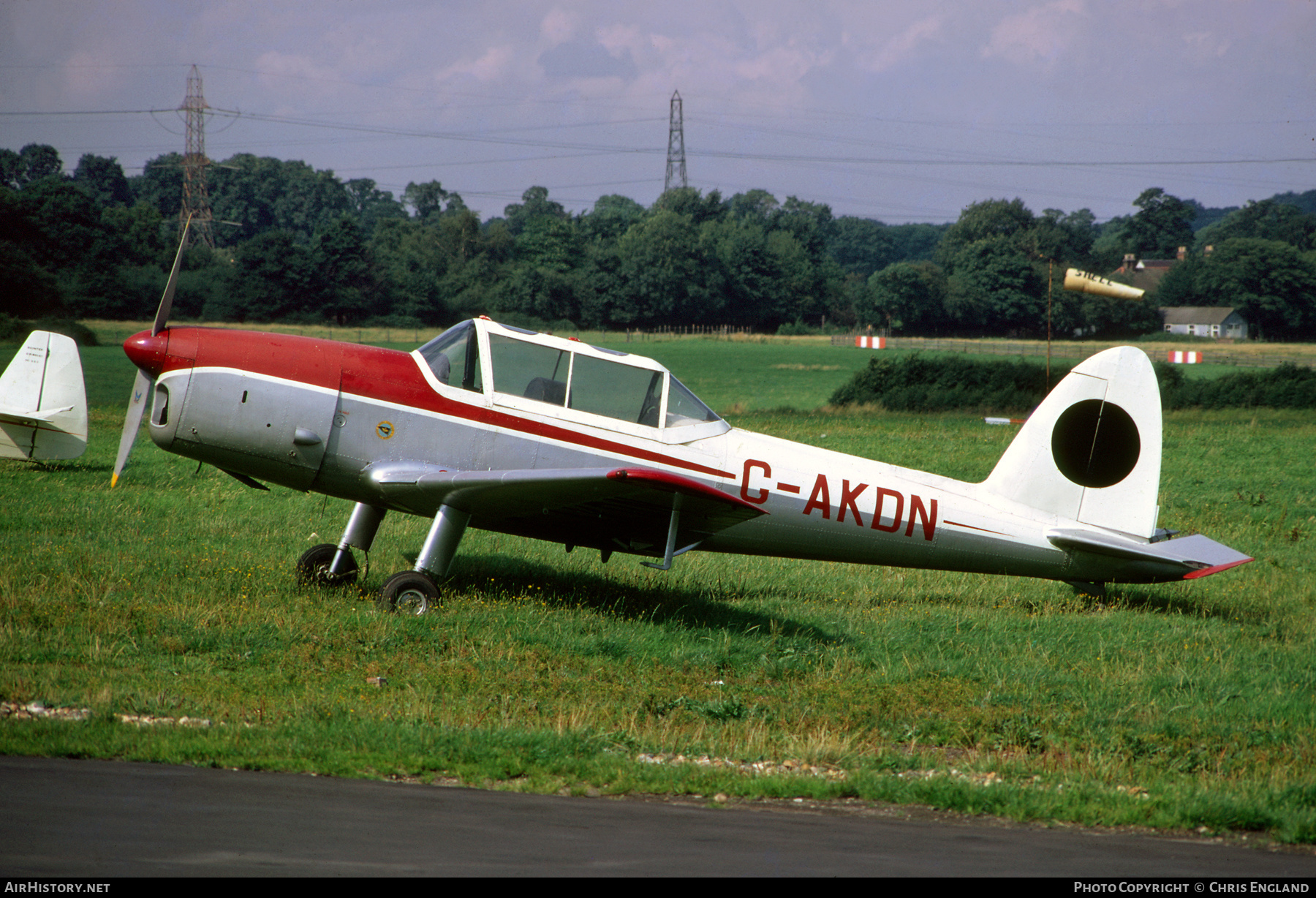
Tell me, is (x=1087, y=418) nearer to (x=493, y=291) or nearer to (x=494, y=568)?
(x=494, y=568)

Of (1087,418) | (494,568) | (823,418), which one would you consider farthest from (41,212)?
(1087,418)

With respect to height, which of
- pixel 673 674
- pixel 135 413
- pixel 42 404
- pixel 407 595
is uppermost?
pixel 135 413

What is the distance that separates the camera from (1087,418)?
9.83 meters

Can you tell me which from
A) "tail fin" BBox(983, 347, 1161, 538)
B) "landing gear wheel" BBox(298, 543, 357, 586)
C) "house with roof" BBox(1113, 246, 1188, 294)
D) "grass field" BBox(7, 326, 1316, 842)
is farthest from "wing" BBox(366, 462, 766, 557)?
"house with roof" BBox(1113, 246, 1188, 294)

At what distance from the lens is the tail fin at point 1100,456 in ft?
31.6

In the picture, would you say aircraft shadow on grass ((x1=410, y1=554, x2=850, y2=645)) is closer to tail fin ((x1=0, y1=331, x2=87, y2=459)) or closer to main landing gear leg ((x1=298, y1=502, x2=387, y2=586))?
main landing gear leg ((x1=298, y1=502, x2=387, y2=586))

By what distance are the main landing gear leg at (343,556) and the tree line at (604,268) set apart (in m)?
24.3

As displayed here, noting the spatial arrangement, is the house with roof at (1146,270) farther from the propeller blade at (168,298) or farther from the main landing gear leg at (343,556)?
the propeller blade at (168,298)

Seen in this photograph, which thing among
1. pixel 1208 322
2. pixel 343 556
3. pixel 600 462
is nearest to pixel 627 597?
pixel 600 462

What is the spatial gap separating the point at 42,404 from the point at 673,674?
42.1 ft

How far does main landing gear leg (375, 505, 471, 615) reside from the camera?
8.20 metres

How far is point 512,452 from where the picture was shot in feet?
28.4

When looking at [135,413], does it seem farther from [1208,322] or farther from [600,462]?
[1208,322]

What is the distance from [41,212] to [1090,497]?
141 feet
